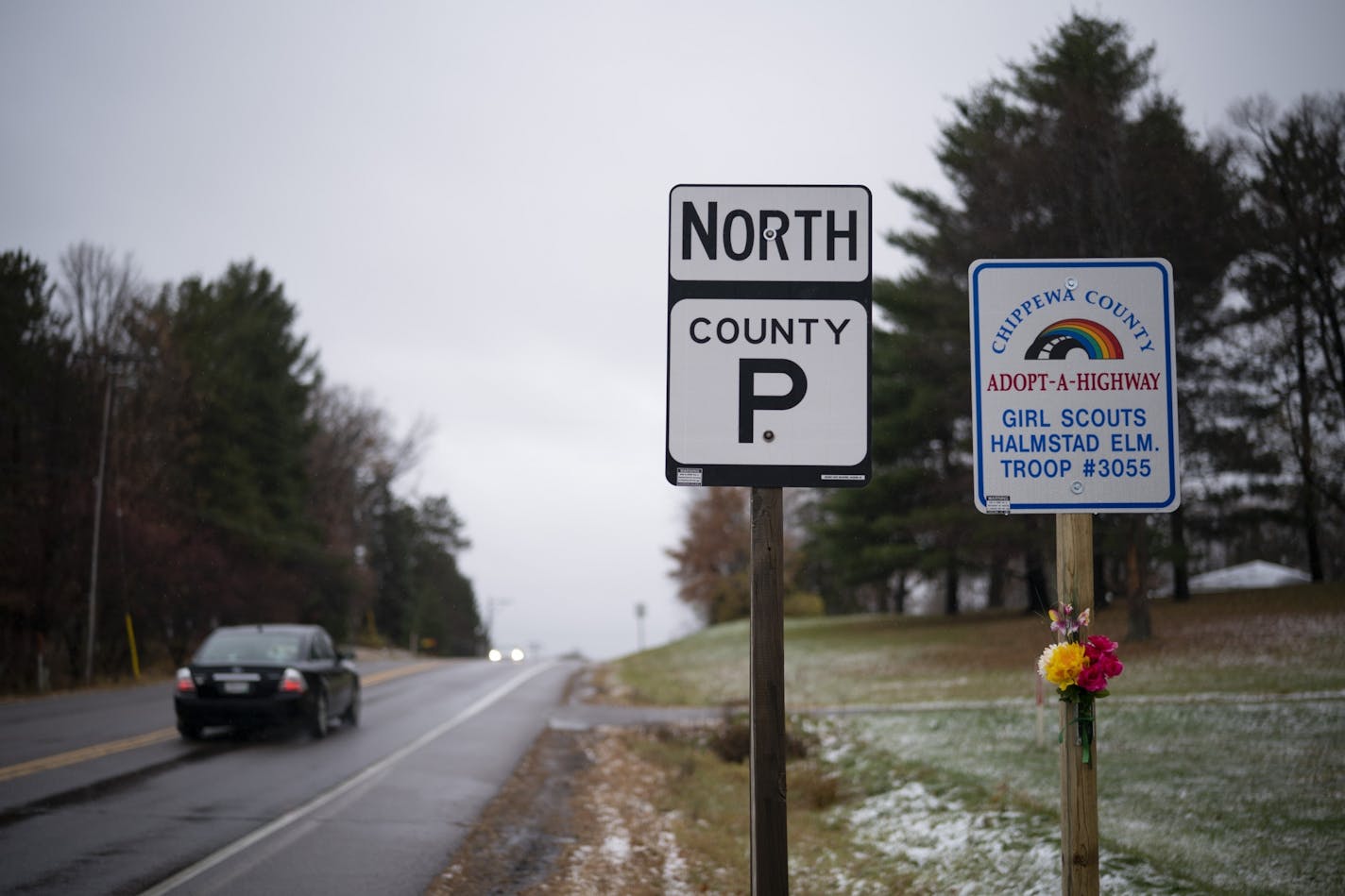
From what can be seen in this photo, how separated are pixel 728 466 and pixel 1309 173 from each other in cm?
2874

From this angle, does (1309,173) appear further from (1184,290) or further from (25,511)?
(25,511)

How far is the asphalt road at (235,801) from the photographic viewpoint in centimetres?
765

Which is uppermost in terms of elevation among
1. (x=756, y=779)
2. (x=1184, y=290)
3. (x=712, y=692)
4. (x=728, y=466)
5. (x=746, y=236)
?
(x=1184, y=290)

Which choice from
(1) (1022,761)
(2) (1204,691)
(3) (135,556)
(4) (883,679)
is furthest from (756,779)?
(3) (135,556)

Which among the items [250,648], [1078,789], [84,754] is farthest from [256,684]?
[1078,789]

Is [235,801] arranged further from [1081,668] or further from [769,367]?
[1081,668]

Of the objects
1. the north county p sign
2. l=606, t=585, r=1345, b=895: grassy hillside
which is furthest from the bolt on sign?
l=606, t=585, r=1345, b=895: grassy hillside

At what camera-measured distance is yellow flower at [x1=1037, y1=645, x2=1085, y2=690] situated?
4.06 meters

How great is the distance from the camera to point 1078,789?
409 centimetres

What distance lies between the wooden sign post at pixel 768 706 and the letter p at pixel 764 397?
29 cm

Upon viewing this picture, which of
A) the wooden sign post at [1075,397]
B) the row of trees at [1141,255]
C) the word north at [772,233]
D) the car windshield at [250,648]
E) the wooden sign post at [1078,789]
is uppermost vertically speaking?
the row of trees at [1141,255]

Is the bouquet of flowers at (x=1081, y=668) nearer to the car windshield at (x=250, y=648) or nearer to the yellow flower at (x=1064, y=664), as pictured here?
the yellow flower at (x=1064, y=664)

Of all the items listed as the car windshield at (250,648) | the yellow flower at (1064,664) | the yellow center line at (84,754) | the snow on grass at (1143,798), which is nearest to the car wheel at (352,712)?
the car windshield at (250,648)

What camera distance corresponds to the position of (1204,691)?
699 inches
